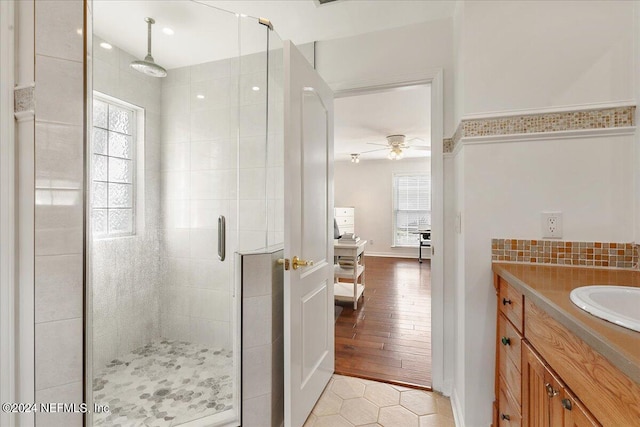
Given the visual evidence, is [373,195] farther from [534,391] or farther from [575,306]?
[575,306]

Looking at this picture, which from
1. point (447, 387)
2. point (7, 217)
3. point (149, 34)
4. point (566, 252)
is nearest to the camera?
point (7, 217)

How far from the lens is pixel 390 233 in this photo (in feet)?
24.0

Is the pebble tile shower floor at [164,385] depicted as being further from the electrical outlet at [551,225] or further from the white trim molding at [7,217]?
the electrical outlet at [551,225]

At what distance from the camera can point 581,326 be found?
2.05 ft

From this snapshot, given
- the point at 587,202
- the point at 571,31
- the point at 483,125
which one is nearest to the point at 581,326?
the point at 587,202

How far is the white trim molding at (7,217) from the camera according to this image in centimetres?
112

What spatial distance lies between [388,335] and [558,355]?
2121 mm

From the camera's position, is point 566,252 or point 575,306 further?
point 566,252

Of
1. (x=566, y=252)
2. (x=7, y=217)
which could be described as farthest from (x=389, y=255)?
(x=7, y=217)

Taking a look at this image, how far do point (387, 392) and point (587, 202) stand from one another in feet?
5.25

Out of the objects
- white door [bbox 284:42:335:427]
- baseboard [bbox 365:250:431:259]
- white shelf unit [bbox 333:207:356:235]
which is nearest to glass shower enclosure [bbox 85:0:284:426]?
white door [bbox 284:42:335:427]

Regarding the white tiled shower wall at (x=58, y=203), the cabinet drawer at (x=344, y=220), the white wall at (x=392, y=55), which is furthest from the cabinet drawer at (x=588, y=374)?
the cabinet drawer at (x=344, y=220)

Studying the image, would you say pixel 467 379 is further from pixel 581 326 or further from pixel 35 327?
pixel 35 327

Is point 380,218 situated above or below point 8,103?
below
